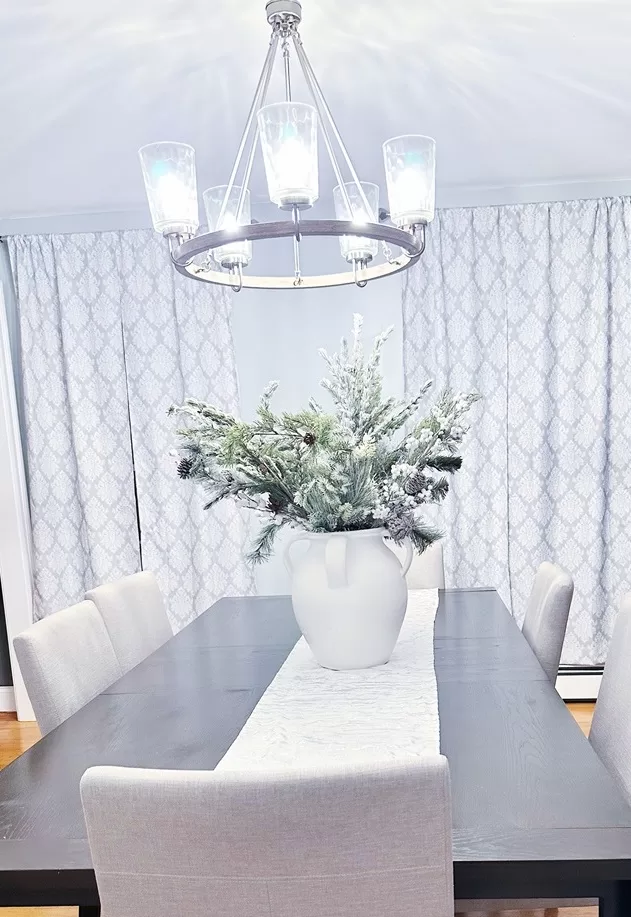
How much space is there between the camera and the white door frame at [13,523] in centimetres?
381

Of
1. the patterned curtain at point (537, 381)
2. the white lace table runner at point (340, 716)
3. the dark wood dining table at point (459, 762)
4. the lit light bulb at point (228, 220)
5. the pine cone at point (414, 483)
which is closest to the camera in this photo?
the dark wood dining table at point (459, 762)

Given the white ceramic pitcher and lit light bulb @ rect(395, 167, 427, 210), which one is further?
lit light bulb @ rect(395, 167, 427, 210)

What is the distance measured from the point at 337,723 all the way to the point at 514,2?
1.83 metres

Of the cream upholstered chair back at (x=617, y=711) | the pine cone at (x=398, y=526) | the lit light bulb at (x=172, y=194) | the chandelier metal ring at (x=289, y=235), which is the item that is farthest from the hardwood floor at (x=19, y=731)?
the lit light bulb at (x=172, y=194)

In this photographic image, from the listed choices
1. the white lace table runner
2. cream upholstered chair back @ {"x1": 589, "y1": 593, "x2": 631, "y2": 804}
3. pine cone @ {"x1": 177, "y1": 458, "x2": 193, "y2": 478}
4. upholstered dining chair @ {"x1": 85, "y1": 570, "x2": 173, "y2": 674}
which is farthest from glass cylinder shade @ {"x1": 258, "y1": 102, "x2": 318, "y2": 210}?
upholstered dining chair @ {"x1": 85, "y1": 570, "x2": 173, "y2": 674}

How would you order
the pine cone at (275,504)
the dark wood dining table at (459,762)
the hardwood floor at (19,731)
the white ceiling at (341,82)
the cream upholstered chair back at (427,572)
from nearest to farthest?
1. the dark wood dining table at (459,762)
2. the pine cone at (275,504)
3. the white ceiling at (341,82)
4. the cream upholstered chair back at (427,572)
5. the hardwood floor at (19,731)

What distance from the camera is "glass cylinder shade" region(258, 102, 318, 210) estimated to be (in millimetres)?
1502

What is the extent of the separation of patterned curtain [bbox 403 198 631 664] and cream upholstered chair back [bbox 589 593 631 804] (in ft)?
6.79

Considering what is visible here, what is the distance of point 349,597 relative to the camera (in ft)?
5.30

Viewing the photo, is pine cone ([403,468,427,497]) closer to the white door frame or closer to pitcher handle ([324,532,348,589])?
pitcher handle ([324,532,348,589])

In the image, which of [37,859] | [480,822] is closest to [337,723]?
[480,822]

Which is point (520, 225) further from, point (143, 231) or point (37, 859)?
point (37, 859)

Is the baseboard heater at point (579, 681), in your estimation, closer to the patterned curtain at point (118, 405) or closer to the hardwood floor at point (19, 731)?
the hardwood floor at point (19, 731)

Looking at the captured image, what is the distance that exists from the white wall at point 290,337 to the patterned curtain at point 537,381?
0.89 ft
